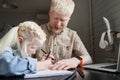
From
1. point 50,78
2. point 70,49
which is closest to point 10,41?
point 50,78

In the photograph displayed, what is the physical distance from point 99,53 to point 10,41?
43.8 inches

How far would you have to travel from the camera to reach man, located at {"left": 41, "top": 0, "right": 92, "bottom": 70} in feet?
4.42

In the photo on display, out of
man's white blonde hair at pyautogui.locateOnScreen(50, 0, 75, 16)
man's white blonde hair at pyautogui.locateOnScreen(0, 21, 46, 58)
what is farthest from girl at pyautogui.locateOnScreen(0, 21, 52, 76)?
man's white blonde hair at pyautogui.locateOnScreen(50, 0, 75, 16)

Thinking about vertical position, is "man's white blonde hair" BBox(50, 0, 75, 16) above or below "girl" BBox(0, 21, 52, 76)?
above

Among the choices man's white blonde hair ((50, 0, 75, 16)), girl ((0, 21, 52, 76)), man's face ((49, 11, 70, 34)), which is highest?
man's white blonde hair ((50, 0, 75, 16))

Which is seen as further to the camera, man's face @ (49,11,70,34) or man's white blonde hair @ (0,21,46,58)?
man's face @ (49,11,70,34)

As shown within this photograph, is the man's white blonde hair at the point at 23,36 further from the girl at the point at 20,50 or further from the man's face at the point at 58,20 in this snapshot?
the man's face at the point at 58,20

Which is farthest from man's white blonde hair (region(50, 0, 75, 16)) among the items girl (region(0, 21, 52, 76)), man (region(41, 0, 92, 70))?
girl (region(0, 21, 52, 76))

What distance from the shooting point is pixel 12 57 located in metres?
0.85

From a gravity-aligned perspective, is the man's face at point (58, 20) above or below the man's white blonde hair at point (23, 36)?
above

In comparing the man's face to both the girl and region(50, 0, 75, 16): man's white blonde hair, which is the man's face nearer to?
region(50, 0, 75, 16): man's white blonde hair

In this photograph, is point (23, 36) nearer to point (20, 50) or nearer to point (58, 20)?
point (20, 50)

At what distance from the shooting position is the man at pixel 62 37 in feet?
4.42

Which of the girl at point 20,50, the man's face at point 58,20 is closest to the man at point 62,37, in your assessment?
the man's face at point 58,20
